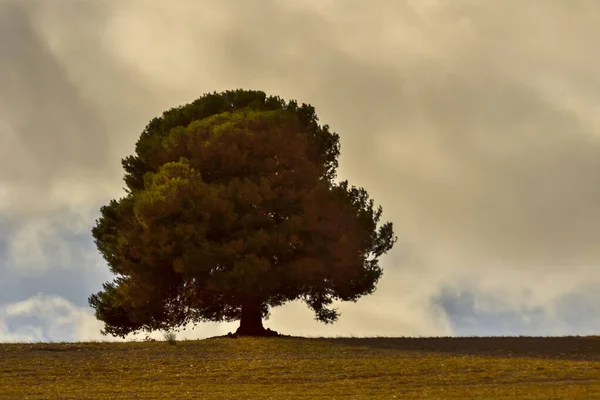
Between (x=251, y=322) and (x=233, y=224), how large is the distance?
5650 millimetres

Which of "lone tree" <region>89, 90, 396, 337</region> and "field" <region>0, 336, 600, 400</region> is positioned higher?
"lone tree" <region>89, 90, 396, 337</region>

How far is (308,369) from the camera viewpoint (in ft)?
102

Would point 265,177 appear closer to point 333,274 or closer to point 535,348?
point 333,274

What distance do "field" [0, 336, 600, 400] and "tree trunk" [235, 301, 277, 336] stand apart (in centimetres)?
304

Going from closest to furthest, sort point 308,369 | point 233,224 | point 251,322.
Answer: point 308,369
point 233,224
point 251,322

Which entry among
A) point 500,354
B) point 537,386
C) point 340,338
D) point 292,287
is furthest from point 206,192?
point 537,386

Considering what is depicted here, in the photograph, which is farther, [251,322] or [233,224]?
[251,322]

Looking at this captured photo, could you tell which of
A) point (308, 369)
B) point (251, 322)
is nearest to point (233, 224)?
point (251, 322)

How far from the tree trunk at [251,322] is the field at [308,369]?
304cm

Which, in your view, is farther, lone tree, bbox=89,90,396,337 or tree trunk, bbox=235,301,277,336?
tree trunk, bbox=235,301,277,336

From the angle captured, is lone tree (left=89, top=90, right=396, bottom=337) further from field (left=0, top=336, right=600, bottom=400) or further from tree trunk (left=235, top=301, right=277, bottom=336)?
field (left=0, top=336, right=600, bottom=400)

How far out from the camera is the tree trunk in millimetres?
43594

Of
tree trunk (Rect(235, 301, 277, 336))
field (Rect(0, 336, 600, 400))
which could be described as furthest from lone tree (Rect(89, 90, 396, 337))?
field (Rect(0, 336, 600, 400))

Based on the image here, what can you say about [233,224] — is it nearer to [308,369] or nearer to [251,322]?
[251,322]
